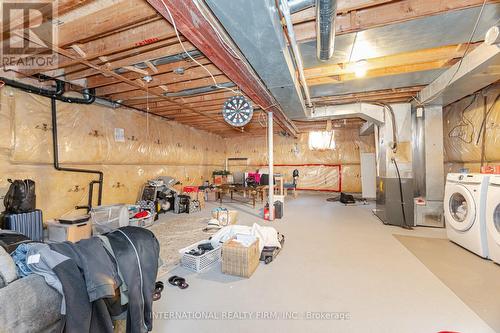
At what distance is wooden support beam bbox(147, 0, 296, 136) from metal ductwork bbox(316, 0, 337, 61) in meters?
0.90

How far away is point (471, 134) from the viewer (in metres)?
3.94

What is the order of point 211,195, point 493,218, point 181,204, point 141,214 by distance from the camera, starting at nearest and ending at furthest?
point 493,218 < point 141,214 < point 181,204 < point 211,195

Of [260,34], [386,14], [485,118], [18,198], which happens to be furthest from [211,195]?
[485,118]

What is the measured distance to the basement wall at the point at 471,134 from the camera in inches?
136

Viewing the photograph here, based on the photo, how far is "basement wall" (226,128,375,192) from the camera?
8.19 m

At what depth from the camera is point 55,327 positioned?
93cm

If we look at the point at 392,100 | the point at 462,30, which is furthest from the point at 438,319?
the point at 392,100

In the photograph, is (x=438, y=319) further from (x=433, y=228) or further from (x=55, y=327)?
(x=433, y=228)

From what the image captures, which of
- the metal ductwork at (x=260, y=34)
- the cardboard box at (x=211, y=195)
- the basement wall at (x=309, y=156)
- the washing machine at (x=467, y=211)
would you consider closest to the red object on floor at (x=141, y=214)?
the cardboard box at (x=211, y=195)

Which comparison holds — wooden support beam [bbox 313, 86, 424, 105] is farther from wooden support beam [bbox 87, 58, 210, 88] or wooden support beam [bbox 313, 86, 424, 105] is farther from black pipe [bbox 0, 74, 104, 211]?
black pipe [bbox 0, 74, 104, 211]

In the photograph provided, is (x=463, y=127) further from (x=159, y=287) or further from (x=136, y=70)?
(x=136, y=70)

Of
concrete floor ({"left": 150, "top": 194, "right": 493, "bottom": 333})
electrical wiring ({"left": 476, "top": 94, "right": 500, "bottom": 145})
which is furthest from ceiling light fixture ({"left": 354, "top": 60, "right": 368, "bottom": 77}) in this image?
concrete floor ({"left": 150, "top": 194, "right": 493, "bottom": 333})

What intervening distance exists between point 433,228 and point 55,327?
5.41 m
